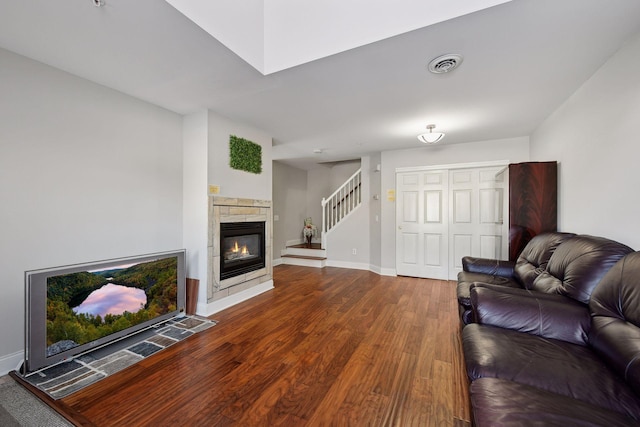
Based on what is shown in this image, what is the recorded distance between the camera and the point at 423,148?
480cm

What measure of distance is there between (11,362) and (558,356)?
3.73m

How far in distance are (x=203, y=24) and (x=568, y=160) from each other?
3629 millimetres

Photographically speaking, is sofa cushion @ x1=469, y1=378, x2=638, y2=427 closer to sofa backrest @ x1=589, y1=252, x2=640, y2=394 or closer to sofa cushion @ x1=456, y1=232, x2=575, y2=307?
sofa backrest @ x1=589, y1=252, x2=640, y2=394

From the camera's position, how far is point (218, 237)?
3229mm

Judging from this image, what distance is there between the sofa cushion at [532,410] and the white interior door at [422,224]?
382cm

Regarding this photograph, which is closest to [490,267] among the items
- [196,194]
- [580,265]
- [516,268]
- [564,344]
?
[516,268]

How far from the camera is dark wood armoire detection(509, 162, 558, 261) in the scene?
299 centimetres

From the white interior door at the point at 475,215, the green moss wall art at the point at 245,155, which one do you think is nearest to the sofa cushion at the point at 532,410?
the green moss wall art at the point at 245,155

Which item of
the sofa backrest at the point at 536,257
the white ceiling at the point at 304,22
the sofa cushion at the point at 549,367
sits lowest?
the sofa cushion at the point at 549,367

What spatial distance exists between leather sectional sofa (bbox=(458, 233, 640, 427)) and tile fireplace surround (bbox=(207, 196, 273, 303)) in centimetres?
272

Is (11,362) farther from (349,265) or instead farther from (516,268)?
(349,265)

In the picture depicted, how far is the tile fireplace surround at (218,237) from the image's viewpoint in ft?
10.4

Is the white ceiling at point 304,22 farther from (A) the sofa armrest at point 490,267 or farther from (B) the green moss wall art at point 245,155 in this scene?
(A) the sofa armrest at point 490,267

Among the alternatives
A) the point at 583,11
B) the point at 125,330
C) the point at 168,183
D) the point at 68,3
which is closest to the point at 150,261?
the point at 125,330
